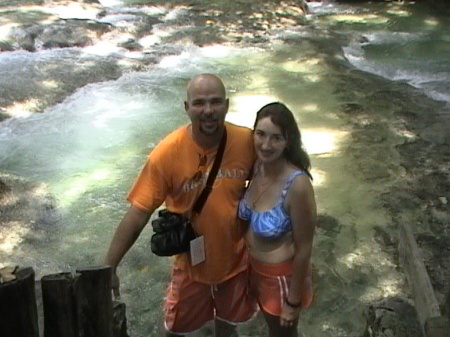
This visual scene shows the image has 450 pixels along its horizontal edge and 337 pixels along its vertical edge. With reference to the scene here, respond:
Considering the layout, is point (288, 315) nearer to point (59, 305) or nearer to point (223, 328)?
point (223, 328)

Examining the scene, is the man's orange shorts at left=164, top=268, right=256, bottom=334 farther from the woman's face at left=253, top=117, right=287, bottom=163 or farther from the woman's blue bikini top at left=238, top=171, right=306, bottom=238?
the woman's face at left=253, top=117, right=287, bottom=163

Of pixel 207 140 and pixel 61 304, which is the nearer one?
pixel 61 304

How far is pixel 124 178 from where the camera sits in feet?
17.6

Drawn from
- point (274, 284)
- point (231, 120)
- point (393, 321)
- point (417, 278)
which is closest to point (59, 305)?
point (274, 284)

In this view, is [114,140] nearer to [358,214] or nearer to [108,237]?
[108,237]

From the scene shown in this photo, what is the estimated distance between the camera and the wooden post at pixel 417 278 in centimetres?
296

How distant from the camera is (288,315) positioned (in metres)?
2.37

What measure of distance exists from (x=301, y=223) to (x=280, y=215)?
0.31 ft

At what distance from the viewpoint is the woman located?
2270 mm

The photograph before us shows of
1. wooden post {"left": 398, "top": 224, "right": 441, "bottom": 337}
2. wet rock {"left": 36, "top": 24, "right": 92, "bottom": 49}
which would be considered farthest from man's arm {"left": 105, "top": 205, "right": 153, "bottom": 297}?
wet rock {"left": 36, "top": 24, "right": 92, "bottom": 49}

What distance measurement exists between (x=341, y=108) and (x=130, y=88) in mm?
2852

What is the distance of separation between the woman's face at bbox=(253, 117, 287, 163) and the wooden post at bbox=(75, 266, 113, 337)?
2.54 ft

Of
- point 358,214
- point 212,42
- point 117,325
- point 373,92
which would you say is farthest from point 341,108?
point 117,325

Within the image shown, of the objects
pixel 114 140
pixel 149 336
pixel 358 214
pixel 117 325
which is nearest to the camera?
pixel 117 325
